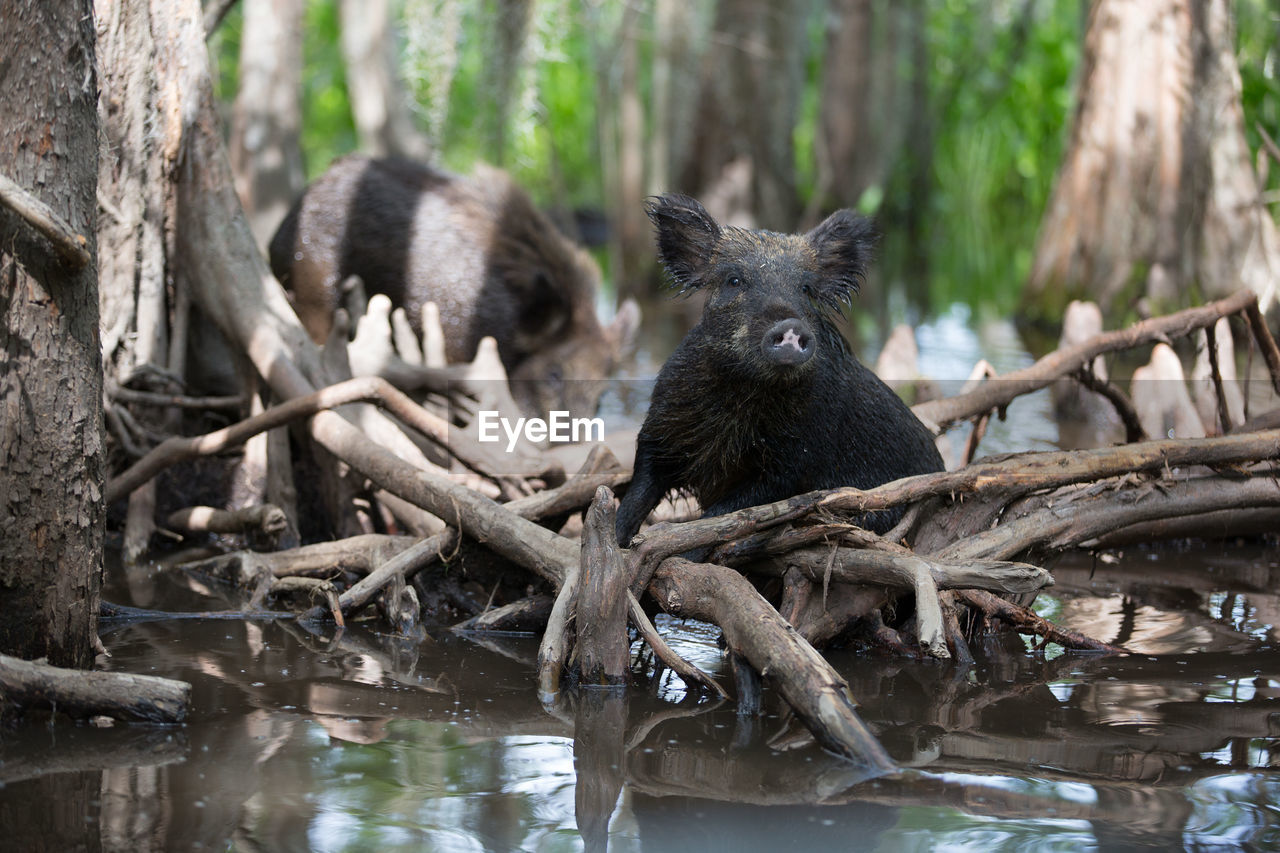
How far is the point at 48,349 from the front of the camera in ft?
13.4

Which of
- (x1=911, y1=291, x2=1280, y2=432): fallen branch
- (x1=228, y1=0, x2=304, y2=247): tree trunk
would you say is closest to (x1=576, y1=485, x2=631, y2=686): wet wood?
(x1=911, y1=291, x2=1280, y2=432): fallen branch

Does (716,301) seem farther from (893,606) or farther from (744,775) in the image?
(744,775)

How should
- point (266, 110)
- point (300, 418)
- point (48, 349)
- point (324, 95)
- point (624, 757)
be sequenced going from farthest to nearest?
point (324, 95)
point (266, 110)
point (300, 418)
point (48, 349)
point (624, 757)

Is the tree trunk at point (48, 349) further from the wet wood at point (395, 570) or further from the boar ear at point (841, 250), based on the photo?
the boar ear at point (841, 250)

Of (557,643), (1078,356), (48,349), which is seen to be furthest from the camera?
(1078,356)

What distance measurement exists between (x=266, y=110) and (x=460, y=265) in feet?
19.3

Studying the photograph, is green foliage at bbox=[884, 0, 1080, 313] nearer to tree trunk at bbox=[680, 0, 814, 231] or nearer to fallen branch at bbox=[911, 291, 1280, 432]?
tree trunk at bbox=[680, 0, 814, 231]

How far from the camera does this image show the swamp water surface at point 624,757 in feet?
11.3

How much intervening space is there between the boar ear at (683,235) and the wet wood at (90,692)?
2497 millimetres

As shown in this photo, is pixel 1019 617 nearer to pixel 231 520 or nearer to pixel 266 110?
pixel 231 520

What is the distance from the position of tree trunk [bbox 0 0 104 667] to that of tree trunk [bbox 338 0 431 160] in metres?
12.9

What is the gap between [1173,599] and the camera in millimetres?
6172

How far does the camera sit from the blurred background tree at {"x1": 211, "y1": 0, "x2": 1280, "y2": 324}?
→ 13.4 m

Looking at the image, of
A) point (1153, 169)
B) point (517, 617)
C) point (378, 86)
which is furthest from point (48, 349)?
point (378, 86)
